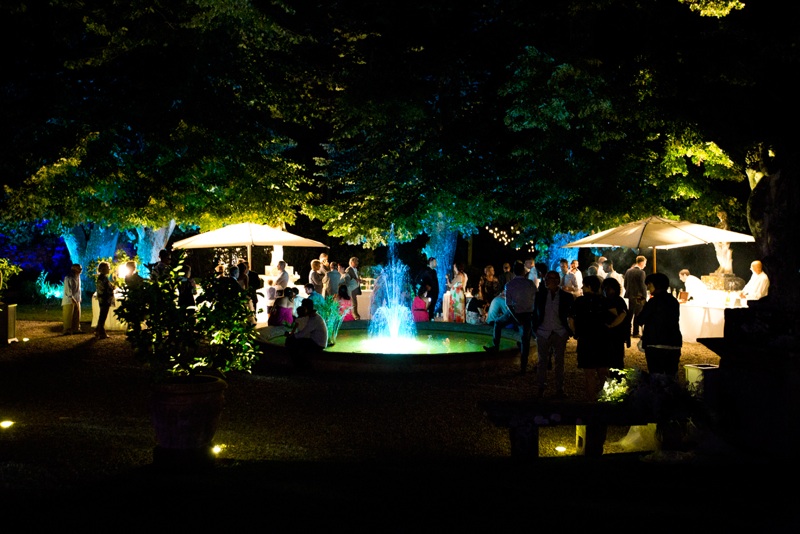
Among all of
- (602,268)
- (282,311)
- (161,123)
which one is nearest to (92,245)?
(161,123)

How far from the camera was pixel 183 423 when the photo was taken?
6.48 m

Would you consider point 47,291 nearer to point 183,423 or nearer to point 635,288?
point 635,288

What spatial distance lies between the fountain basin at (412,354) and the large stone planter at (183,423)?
5.23 metres

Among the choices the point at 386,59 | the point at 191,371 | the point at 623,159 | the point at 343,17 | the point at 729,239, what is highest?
the point at 343,17

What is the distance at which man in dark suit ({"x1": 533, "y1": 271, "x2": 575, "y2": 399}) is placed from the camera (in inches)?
384

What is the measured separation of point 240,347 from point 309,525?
99.4 inches

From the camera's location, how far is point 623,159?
20625 millimetres

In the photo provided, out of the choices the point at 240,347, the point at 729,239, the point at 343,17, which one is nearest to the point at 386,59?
the point at 343,17

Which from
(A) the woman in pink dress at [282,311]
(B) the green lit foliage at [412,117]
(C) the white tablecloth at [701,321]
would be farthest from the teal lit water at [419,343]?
(B) the green lit foliage at [412,117]

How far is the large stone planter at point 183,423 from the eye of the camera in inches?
254

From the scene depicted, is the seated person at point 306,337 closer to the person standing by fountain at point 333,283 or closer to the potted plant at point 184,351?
the potted plant at point 184,351

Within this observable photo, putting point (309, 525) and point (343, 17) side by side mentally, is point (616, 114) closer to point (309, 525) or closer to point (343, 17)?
point (343, 17)

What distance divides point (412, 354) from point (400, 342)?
3430mm

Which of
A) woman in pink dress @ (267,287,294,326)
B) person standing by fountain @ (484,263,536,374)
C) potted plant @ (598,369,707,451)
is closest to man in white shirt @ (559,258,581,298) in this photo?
person standing by fountain @ (484,263,536,374)
